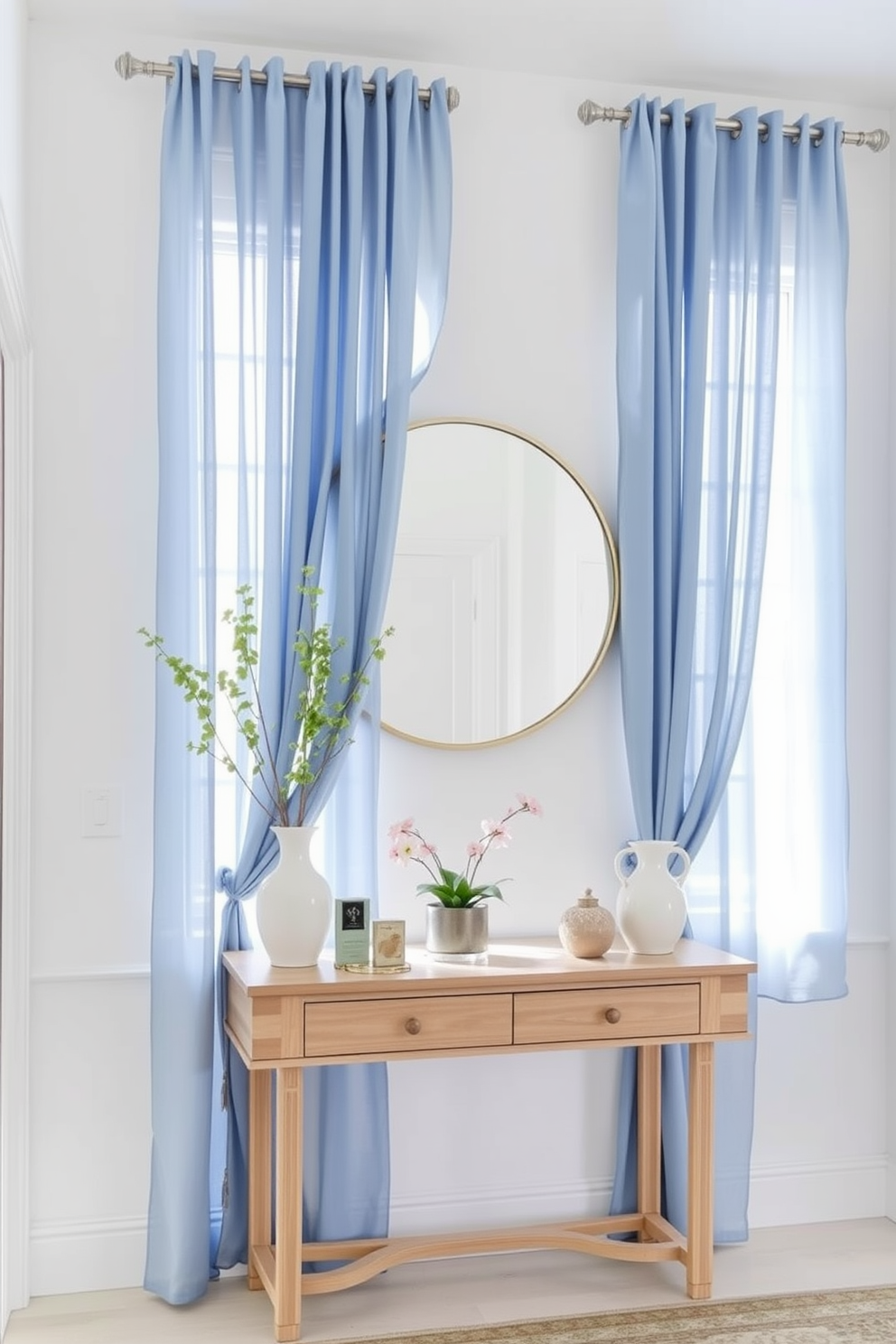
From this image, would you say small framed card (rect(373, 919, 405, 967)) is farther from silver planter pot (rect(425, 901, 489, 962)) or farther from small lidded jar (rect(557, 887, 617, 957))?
small lidded jar (rect(557, 887, 617, 957))

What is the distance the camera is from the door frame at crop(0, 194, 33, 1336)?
2814 millimetres

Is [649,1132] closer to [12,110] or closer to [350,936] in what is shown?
[350,936]

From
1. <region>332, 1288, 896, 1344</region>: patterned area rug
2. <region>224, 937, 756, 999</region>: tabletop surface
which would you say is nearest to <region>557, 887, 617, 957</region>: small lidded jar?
<region>224, 937, 756, 999</region>: tabletop surface

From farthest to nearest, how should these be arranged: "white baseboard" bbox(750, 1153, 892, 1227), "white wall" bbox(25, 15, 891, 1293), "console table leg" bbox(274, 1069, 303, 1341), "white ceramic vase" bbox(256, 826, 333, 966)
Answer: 1. "white baseboard" bbox(750, 1153, 892, 1227)
2. "white wall" bbox(25, 15, 891, 1293)
3. "white ceramic vase" bbox(256, 826, 333, 966)
4. "console table leg" bbox(274, 1069, 303, 1341)

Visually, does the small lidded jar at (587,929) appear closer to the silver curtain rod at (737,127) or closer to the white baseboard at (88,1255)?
the white baseboard at (88,1255)

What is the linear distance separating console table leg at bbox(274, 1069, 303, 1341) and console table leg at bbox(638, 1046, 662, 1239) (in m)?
0.92

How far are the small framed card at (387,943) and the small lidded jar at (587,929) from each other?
39 cm

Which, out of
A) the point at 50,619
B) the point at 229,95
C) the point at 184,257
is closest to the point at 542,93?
the point at 229,95

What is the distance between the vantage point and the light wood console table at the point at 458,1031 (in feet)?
8.70

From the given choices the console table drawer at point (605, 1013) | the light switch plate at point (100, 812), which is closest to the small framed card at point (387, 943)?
the console table drawer at point (605, 1013)

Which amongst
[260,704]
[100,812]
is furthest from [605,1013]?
[100,812]

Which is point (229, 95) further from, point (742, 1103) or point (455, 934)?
point (742, 1103)

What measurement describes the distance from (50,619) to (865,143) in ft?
7.66

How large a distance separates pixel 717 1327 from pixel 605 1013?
0.69 metres
